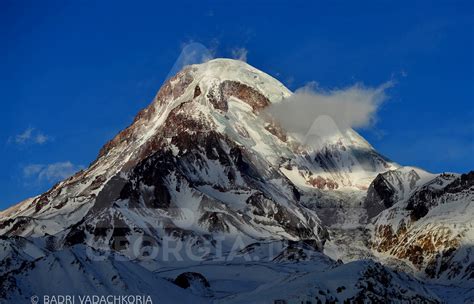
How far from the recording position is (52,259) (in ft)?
443

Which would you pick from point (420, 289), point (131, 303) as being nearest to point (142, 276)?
point (131, 303)

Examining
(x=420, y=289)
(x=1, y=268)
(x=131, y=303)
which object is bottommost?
(x=420, y=289)

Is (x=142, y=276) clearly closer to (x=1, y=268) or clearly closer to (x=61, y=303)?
(x=61, y=303)

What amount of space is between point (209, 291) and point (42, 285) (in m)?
34.3

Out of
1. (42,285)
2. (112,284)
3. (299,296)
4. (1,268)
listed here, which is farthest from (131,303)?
(1,268)

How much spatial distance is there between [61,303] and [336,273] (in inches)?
1504

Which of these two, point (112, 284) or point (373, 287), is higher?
point (112, 284)

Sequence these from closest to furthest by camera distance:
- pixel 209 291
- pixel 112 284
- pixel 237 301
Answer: pixel 237 301 < pixel 112 284 < pixel 209 291

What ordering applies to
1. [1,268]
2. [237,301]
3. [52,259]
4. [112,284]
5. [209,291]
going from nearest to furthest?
[237,301], [112,284], [52,259], [209,291], [1,268]

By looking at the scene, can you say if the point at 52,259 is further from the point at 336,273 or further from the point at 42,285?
the point at 336,273

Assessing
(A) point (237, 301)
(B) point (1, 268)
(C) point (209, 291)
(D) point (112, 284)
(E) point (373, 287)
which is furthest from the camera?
(B) point (1, 268)

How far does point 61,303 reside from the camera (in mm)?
119875

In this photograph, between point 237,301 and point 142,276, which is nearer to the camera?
point 237,301

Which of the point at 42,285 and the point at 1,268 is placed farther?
the point at 1,268
